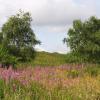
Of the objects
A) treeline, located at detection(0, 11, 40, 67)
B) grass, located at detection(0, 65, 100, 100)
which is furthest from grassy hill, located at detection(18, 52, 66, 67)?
grass, located at detection(0, 65, 100, 100)

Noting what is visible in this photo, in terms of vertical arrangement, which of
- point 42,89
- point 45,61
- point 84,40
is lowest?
point 42,89

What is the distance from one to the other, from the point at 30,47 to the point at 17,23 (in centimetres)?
178

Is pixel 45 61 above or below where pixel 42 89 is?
above

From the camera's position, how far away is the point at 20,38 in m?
29.1

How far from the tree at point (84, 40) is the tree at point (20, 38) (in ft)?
8.93

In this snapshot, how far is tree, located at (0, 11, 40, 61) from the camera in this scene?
29.0m

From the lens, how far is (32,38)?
1140 inches

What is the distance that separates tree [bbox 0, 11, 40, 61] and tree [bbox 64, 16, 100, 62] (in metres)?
2.72

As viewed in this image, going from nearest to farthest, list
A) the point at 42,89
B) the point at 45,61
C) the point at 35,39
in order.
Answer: the point at 42,89, the point at 35,39, the point at 45,61

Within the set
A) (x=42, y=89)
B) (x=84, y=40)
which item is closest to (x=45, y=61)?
(x=84, y=40)

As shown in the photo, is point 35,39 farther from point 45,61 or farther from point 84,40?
point 45,61

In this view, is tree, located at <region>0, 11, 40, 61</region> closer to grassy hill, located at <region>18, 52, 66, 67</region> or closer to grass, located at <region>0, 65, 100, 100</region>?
grassy hill, located at <region>18, 52, 66, 67</region>

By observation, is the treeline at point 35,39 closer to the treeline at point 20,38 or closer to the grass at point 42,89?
the treeline at point 20,38

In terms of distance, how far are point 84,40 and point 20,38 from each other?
14.6ft
